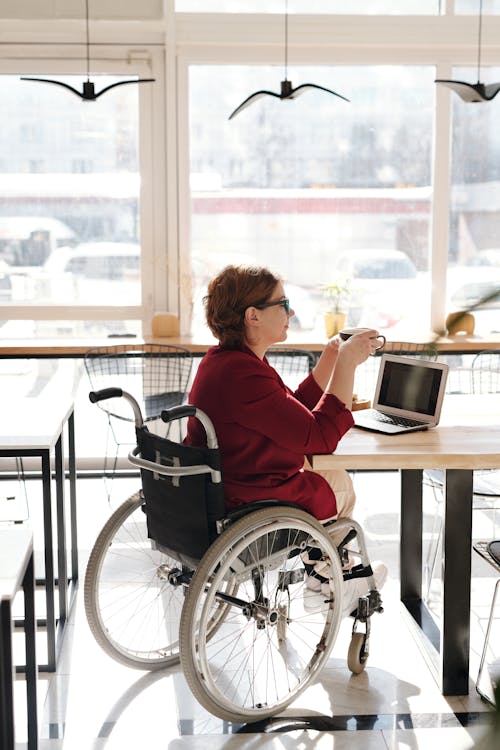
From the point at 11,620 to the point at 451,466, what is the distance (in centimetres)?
125

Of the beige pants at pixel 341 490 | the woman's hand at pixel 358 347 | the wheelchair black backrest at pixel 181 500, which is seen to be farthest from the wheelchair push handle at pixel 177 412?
the beige pants at pixel 341 490

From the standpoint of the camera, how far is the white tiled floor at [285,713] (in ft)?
7.90

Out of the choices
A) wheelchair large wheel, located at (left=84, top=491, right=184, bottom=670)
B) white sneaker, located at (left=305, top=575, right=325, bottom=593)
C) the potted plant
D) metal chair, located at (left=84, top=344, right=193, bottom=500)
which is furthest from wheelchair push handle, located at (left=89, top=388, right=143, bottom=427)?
the potted plant

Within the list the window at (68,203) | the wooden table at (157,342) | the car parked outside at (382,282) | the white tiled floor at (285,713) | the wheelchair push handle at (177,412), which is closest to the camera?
the wheelchair push handle at (177,412)

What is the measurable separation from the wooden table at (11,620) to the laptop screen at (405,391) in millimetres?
1244

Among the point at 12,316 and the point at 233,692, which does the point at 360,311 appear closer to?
the point at 12,316

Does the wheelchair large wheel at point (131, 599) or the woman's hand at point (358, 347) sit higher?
the woman's hand at point (358, 347)

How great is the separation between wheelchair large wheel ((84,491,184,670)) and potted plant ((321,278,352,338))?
1843mm

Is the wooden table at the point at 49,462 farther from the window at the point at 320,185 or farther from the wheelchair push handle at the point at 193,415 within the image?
the window at the point at 320,185

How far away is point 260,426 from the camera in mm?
2344

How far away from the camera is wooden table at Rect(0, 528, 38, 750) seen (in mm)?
1618

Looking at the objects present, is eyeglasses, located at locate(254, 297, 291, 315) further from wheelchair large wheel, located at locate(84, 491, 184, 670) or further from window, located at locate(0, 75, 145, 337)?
window, located at locate(0, 75, 145, 337)

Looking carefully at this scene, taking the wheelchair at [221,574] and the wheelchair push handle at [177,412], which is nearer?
the wheelchair push handle at [177,412]

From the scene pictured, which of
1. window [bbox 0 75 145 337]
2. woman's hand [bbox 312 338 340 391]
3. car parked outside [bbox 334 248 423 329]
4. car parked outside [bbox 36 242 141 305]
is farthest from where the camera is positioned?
car parked outside [bbox 334 248 423 329]
